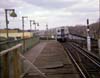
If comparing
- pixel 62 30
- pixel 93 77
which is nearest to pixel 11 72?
pixel 93 77

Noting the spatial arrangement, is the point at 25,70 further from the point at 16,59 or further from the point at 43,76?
the point at 16,59

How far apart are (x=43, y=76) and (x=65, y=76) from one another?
3.33 feet

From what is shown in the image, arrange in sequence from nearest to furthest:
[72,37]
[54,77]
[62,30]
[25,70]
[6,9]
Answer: [54,77]
[25,70]
[6,9]
[62,30]
[72,37]

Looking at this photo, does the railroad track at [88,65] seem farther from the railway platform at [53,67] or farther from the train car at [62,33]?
the train car at [62,33]

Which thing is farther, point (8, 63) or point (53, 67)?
point (53, 67)

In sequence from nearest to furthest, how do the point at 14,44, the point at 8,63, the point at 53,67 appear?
the point at 8,63
the point at 53,67
the point at 14,44

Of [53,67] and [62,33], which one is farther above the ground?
[62,33]

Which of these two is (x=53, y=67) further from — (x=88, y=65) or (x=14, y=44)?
(x=14, y=44)

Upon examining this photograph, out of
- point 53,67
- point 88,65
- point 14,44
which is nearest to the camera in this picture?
point 53,67

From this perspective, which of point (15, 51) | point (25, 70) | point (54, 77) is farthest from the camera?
point (25, 70)

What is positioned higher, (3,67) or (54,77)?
(3,67)

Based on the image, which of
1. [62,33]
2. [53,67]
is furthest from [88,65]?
[62,33]

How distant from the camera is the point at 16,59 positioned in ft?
32.5

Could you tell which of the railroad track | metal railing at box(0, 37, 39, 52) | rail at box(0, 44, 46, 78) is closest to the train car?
metal railing at box(0, 37, 39, 52)
